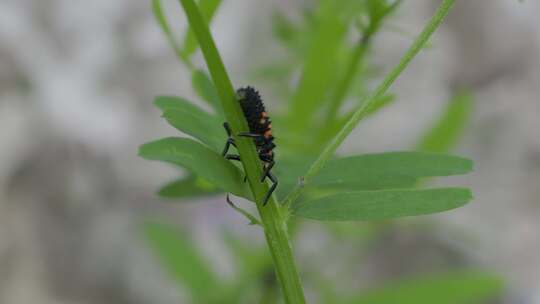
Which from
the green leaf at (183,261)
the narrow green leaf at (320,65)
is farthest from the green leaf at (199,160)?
the green leaf at (183,261)

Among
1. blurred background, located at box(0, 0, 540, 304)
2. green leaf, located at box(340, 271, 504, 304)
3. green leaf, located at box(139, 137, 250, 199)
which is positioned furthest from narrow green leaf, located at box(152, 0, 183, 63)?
blurred background, located at box(0, 0, 540, 304)

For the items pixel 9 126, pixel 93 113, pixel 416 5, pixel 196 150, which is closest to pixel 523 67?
pixel 416 5

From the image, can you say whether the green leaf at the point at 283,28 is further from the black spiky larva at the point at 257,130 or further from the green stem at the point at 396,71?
the green stem at the point at 396,71

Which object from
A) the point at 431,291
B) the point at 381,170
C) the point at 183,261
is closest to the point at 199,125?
the point at 381,170

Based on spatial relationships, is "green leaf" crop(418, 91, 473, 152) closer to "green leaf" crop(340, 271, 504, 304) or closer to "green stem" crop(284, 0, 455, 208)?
"green leaf" crop(340, 271, 504, 304)

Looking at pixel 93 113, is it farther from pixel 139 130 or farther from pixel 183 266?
pixel 183 266

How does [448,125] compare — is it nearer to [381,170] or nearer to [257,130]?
[381,170]
